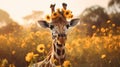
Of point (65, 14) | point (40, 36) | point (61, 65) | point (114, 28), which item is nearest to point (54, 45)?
point (61, 65)

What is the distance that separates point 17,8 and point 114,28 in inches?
53.9

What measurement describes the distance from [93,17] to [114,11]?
0.30 meters

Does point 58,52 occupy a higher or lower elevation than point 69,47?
higher

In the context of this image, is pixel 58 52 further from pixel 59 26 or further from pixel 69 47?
pixel 69 47

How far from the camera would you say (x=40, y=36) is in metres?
5.16

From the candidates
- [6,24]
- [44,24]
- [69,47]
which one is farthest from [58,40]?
[6,24]

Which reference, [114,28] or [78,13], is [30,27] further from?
[114,28]

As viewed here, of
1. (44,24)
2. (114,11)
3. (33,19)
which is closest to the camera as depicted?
(44,24)

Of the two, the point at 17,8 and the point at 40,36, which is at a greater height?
the point at 17,8

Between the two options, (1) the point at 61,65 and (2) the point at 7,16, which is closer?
(1) the point at 61,65

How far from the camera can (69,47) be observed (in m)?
5.08

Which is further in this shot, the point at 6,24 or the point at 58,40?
the point at 6,24

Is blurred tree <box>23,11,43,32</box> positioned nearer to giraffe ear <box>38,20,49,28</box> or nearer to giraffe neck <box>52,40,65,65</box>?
giraffe ear <box>38,20,49,28</box>

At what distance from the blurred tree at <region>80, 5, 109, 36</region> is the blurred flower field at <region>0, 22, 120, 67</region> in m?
0.16
